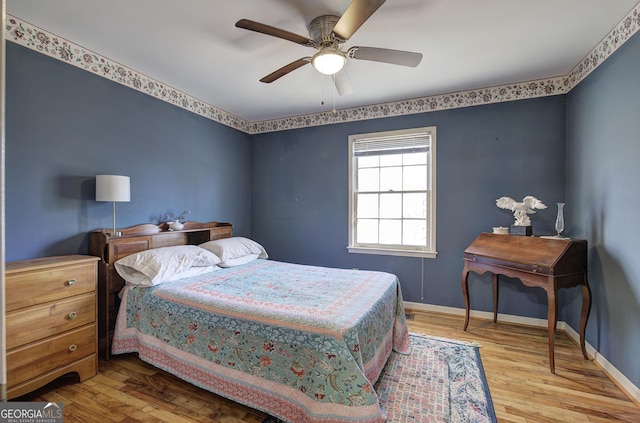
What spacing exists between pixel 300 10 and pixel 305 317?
201 centimetres

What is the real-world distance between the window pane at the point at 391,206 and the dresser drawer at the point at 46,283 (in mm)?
3097

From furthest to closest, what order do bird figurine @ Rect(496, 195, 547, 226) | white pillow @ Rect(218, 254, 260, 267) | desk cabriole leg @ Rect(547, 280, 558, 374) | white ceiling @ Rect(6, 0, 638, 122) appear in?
white pillow @ Rect(218, 254, 260, 267)
bird figurine @ Rect(496, 195, 547, 226)
desk cabriole leg @ Rect(547, 280, 558, 374)
white ceiling @ Rect(6, 0, 638, 122)

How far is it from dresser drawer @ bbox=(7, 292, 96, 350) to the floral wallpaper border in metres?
1.94

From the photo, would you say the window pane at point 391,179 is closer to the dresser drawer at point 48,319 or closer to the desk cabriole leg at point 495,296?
the desk cabriole leg at point 495,296

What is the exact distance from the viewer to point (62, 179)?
7.42ft

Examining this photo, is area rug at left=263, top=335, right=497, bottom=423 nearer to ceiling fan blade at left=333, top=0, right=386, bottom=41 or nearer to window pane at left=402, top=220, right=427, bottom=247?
window pane at left=402, top=220, right=427, bottom=247

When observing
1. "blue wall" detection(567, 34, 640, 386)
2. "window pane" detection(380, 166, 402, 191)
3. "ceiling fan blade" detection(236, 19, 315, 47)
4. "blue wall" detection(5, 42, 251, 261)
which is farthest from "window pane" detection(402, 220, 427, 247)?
"blue wall" detection(5, 42, 251, 261)

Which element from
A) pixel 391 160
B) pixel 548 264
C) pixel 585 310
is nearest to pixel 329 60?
pixel 391 160

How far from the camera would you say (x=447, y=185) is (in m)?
3.35

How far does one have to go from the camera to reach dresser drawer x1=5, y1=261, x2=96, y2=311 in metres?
1.66

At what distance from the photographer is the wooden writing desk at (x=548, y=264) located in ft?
7.09

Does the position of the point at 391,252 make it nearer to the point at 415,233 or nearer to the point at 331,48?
the point at 415,233

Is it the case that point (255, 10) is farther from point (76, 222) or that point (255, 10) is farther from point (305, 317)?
point (76, 222)

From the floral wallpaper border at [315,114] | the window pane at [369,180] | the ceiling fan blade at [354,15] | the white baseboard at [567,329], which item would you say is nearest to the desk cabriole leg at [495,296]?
the white baseboard at [567,329]
